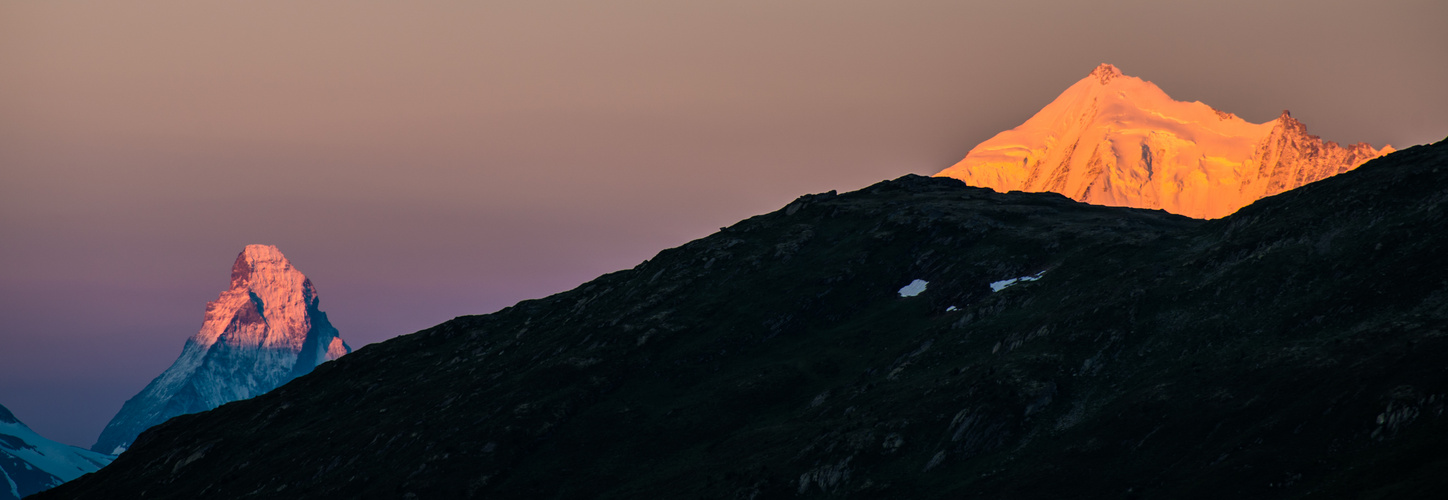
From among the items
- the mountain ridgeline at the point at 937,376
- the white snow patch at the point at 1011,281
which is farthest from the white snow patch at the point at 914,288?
the white snow patch at the point at 1011,281

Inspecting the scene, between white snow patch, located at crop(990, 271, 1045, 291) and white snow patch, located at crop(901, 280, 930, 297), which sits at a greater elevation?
white snow patch, located at crop(901, 280, 930, 297)

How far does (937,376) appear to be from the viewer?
410ft

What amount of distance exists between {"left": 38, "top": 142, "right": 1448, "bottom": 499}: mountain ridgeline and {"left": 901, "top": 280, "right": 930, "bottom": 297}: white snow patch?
1.57 feet

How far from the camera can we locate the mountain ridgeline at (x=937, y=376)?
90500 millimetres

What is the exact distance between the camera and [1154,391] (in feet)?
340

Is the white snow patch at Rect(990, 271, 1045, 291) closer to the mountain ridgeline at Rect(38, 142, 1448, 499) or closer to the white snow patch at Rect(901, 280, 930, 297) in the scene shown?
the mountain ridgeline at Rect(38, 142, 1448, 499)

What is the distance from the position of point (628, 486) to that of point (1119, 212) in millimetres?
99488

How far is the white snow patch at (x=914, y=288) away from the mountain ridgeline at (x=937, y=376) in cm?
48

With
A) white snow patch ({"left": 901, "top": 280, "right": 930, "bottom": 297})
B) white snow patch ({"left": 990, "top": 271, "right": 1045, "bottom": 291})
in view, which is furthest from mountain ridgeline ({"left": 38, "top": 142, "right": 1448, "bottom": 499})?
white snow patch ({"left": 990, "top": 271, "right": 1045, "bottom": 291})

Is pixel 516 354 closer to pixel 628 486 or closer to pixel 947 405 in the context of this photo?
pixel 628 486

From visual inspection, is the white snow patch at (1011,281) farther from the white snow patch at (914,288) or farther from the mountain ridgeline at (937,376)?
the white snow patch at (914,288)

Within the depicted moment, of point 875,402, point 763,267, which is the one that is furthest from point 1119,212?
point 875,402

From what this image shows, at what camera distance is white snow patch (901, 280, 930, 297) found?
16012 cm

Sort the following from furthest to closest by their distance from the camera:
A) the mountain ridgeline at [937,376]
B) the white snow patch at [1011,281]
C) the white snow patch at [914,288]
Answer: the white snow patch at [914,288], the white snow patch at [1011,281], the mountain ridgeline at [937,376]
